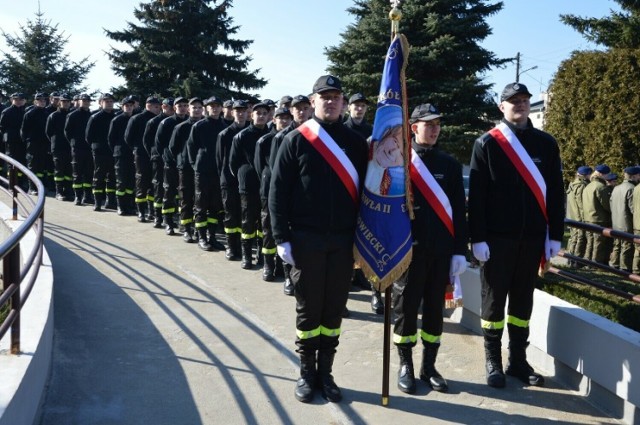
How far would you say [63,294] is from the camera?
283 inches

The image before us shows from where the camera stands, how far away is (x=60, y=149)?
14.3 m

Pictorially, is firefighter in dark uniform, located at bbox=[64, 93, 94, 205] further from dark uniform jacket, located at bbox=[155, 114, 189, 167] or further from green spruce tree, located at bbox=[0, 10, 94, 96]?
green spruce tree, located at bbox=[0, 10, 94, 96]

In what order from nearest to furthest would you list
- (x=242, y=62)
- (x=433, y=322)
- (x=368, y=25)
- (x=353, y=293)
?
(x=433, y=322), (x=353, y=293), (x=368, y=25), (x=242, y=62)

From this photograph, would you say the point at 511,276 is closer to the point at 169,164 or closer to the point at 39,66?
the point at 169,164

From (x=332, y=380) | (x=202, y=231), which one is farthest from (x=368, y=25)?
(x=332, y=380)

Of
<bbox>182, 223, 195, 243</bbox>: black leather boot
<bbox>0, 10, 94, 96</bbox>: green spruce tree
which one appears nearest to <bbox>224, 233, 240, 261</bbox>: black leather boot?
<bbox>182, 223, 195, 243</bbox>: black leather boot

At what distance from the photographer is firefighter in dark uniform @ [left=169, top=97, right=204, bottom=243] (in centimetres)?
1048

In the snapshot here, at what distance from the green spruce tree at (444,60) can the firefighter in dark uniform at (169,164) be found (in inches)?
373

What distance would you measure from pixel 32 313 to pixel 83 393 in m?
0.74

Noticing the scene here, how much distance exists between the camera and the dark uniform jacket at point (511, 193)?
201 inches

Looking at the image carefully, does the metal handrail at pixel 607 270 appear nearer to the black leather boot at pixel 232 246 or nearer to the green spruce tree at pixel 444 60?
the black leather boot at pixel 232 246

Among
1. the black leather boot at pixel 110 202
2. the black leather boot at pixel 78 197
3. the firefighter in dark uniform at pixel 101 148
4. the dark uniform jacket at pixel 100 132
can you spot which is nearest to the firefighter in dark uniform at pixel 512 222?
the firefighter in dark uniform at pixel 101 148

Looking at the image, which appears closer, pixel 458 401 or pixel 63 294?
pixel 458 401

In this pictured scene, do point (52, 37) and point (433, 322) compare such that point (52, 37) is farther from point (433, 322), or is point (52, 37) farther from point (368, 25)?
point (433, 322)
